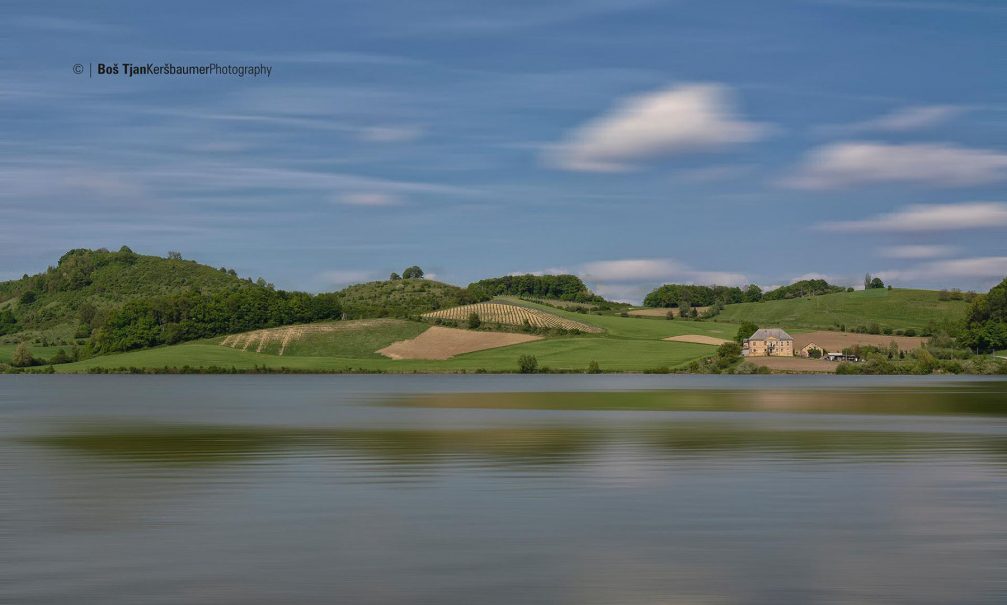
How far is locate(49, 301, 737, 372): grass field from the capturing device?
511 ft

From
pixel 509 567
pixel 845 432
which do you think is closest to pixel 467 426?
pixel 845 432

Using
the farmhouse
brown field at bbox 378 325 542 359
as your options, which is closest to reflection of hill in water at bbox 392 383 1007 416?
brown field at bbox 378 325 542 359

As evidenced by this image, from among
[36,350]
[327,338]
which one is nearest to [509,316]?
[327,338]

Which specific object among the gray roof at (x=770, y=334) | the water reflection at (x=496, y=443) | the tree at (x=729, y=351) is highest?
the gray roof at (x=770, y=334)

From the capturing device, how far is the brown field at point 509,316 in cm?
18150

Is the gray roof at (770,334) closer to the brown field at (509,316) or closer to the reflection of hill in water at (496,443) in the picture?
the brown field at (509,316)

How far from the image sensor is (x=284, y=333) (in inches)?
6816

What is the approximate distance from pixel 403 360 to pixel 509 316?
29963mm

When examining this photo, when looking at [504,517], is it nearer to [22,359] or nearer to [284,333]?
[284,333]

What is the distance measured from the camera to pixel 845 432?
1502 inches

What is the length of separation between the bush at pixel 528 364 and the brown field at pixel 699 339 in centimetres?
3199

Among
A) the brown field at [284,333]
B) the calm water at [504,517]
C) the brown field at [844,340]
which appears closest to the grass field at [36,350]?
the brown field at [284,333]

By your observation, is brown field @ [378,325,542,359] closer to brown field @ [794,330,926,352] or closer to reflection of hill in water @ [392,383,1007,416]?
brown field @ [794,330,926,352]

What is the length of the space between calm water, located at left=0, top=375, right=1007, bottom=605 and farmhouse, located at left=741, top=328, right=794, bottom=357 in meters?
132
